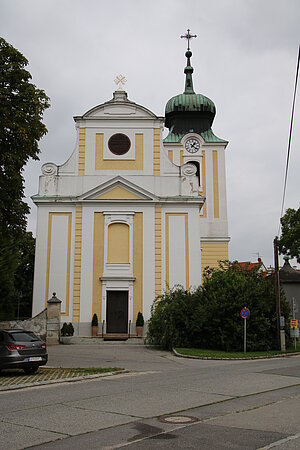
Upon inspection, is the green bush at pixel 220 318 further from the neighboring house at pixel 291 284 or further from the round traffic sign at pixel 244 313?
the neighboring house at pixel 291 284

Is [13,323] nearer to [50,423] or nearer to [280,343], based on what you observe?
[280,343]

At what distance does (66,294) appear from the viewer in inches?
1214

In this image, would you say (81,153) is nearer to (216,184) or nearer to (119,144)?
(119,144)

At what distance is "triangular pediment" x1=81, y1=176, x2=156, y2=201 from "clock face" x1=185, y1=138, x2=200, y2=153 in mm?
12153

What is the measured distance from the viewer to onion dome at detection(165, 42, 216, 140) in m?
45.6

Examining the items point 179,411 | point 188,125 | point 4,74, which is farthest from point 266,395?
point 188,125

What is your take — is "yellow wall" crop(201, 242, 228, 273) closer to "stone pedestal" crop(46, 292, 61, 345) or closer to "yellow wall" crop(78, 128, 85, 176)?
"yellow wall" crop(78, 128, 85, 176)

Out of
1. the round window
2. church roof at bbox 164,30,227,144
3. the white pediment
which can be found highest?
church roof at bbox 164,30,227,144

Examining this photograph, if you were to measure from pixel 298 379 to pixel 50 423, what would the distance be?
322 inches

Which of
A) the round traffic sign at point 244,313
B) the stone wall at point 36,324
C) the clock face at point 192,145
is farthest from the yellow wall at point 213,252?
the round traffic sign at point 244,313

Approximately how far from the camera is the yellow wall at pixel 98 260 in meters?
30.9

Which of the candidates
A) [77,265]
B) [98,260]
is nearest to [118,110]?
[98,260]

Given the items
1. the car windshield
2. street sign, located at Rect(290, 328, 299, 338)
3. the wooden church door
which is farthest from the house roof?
the car windshield

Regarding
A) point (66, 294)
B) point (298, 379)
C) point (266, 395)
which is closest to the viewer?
point (266, 395)
